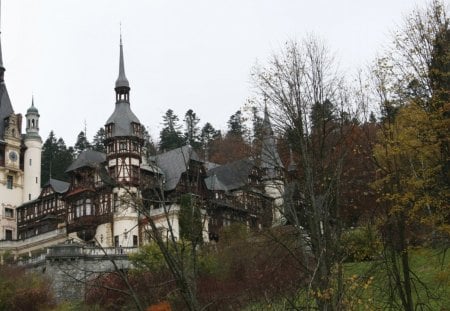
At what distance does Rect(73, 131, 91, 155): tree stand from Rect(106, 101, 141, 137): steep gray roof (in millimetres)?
→ 38928

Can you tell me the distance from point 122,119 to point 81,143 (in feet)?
135

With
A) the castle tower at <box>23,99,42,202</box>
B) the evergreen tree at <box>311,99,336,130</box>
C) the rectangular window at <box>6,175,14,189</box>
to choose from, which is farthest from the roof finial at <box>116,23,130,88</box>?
the evergreen tree at <box>311,99,336,130</box>

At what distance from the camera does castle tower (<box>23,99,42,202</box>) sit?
65.6m

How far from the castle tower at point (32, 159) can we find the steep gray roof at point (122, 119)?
17715mm

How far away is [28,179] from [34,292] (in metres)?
36.2

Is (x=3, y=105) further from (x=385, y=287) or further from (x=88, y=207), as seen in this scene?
(x=385, y=287)

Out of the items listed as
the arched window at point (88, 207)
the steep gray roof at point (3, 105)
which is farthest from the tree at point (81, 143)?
the arched window at point (88, 207)

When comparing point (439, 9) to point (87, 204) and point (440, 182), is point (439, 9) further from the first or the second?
point (87, 204)

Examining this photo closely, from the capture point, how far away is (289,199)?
15586 mm

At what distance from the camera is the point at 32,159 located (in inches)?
2635

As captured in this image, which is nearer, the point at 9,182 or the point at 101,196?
the point at 101,196

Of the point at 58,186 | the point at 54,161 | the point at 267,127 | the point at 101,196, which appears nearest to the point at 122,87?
the point at 101,196

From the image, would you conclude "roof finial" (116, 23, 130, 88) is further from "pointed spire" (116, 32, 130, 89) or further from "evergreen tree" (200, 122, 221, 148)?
"evergreen tree" (200, 122, 221, 148)

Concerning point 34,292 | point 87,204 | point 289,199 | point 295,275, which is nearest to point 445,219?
point 289,199
